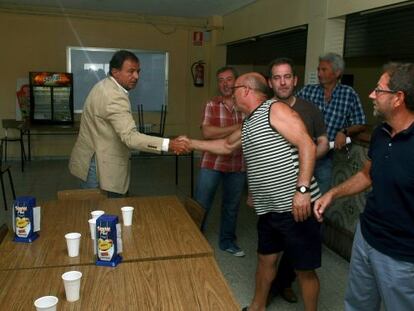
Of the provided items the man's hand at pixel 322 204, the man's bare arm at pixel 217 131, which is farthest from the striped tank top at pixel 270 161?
the man's bare arm at pixel 217 131

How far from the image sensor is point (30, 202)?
184cm

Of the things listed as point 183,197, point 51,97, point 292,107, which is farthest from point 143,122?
point 292,107

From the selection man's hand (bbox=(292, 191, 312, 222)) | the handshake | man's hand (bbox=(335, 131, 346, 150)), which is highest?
man's hand (bbox=(335, 131, 346, 150))

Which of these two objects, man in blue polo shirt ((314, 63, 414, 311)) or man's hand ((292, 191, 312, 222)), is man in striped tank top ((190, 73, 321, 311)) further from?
man in blue polo shirt ((314, 63, 414, 311))

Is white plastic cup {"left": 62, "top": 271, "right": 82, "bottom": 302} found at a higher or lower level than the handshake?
lower

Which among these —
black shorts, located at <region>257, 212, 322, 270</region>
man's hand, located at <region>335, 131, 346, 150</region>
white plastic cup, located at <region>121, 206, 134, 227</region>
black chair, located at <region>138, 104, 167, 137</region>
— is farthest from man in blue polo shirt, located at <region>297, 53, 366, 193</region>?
black chair, located at <region>138, 104, 167, 137</region>

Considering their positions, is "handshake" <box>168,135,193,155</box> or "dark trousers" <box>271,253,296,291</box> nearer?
"dark trousers" <box>271,253,296,291</box>

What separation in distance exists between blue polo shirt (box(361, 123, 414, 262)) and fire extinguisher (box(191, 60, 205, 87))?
21.0 ft

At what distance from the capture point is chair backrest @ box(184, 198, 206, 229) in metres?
2.36

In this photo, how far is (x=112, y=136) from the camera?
2701mm

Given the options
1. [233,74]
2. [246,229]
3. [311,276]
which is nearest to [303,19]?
[233,74]

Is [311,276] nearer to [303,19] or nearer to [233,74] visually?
[233,74]

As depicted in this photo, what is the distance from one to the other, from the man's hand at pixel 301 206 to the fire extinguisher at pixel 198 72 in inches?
242

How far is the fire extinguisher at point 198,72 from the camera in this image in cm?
789
